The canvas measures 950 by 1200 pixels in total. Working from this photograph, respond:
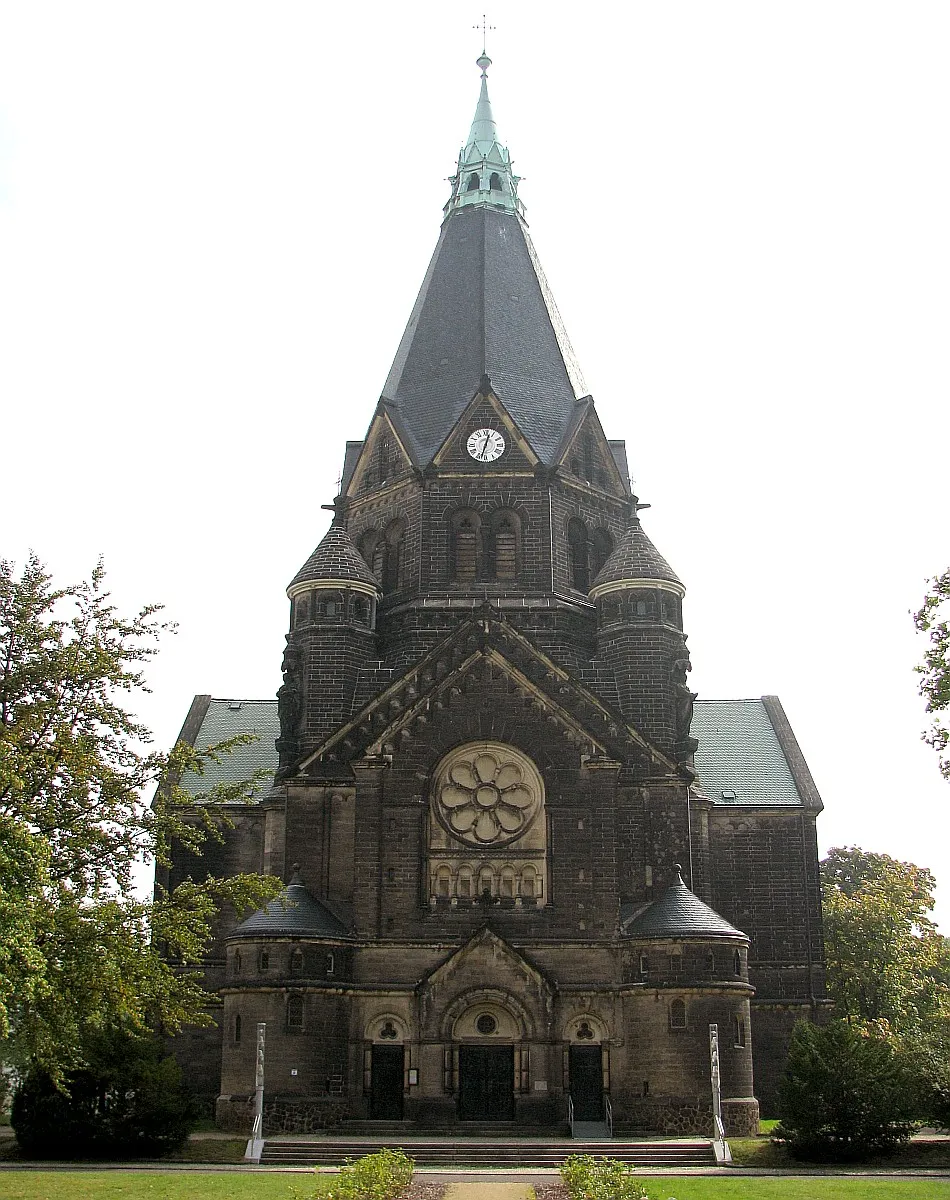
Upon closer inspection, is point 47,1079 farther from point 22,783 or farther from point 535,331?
point 535,331

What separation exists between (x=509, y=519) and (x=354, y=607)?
6487mm

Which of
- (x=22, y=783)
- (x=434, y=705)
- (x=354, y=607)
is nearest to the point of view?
(x=22, y=783)

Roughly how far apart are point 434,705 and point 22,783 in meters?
20.0

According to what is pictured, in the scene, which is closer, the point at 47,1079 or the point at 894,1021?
the point at 47,1079

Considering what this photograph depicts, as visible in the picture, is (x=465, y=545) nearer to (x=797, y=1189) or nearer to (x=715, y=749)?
(x=715, y=749)

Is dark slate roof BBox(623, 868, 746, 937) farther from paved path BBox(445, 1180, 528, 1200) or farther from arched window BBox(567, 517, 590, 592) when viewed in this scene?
arched window BBox(567, 517, 590, 592)

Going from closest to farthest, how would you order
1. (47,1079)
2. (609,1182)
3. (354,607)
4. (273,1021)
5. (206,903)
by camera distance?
(609,1182) → (206,903) → (47,1079) → (273,1021) → (354,607)

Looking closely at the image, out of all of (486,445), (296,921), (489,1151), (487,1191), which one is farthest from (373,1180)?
(486,445)

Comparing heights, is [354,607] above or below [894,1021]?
above

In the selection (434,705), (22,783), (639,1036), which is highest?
(434,705)

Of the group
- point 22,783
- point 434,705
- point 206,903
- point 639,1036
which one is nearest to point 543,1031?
point 639,1036

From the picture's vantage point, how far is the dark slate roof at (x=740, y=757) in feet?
148

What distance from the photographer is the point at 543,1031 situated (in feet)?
119

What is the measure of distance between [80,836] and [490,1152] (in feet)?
49.6
